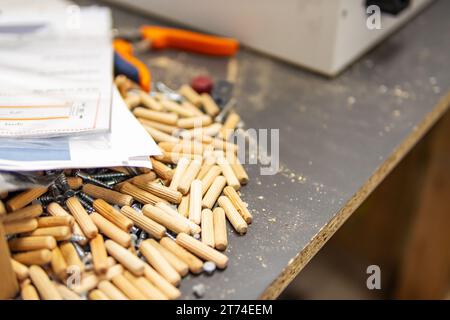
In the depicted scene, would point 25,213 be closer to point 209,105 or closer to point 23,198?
point 23,198

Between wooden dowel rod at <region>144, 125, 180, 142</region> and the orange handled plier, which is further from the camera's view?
the orange handled plier

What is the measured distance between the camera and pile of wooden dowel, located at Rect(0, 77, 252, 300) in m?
0.58

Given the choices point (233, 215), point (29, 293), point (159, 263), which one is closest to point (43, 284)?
point (29, 293)

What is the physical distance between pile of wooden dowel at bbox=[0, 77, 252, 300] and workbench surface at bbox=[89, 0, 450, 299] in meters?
0.03

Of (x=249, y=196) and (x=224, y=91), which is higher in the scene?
(x=224, y=91)

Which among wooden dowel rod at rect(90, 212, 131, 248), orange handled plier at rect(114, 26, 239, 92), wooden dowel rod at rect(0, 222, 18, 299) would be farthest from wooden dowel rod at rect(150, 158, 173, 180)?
orange handled plier at rect(114, 26, 239, 92)

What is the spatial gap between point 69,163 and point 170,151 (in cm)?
15

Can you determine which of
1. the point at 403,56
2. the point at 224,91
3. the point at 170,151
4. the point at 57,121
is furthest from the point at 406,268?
the point at 57,121

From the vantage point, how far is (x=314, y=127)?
852 mm

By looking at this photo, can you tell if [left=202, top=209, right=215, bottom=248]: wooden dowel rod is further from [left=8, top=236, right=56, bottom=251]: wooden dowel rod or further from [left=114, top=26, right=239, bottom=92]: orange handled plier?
[left=114, top=26, right=239, bottom=92]: orange handled plier
